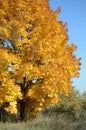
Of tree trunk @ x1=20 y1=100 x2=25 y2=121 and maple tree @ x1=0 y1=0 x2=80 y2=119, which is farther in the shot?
tree trunk @ x1=20 y1=100 x2=25 y2=121

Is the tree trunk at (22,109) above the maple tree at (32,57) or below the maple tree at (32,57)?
below

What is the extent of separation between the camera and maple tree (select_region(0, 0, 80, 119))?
27.6 meters

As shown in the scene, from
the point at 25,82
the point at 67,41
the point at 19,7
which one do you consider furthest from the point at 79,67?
the point at 19,7

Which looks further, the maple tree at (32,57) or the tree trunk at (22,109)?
the tree trunk at (22,109)

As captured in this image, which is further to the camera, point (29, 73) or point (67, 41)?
point (67, 41)

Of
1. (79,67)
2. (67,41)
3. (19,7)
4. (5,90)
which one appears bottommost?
(5,90)

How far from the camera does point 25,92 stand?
1173 inches

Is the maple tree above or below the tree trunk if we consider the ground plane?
above

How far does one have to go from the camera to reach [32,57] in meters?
28.6

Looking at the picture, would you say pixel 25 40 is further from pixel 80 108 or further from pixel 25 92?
pixel 80 108

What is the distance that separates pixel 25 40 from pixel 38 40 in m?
1.02

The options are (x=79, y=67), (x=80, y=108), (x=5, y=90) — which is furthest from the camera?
(x=80, y=108)

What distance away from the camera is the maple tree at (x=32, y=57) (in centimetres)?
2761

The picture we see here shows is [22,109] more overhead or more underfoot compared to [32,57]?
more underfoot
